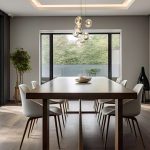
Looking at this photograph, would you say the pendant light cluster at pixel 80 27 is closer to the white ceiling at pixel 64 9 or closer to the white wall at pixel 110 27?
the white ceiling at pixel 64 9

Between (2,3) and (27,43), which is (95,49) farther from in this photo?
(2,3)

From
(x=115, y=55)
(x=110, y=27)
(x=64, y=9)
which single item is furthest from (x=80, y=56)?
(x=64, y=9)

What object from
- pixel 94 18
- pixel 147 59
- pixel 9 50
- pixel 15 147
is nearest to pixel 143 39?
pixel 147 59

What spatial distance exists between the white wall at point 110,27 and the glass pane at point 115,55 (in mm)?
574

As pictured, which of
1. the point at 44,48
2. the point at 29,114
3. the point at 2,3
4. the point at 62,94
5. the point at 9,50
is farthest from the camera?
the point at 44,48

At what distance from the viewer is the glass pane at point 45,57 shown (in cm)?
878

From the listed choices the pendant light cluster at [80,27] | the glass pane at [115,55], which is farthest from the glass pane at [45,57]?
the pendant light cluster at [80,27]

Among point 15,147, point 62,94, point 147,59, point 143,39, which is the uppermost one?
point 143,39

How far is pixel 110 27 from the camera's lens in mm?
8188

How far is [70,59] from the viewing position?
29.6 feet

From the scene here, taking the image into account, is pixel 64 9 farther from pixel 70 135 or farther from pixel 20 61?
pixel 70 135

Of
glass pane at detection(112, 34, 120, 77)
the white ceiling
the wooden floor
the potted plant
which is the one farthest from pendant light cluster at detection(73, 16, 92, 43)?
glass pane at detection(112, 34, 120, 77)

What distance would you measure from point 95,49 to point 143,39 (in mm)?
1606

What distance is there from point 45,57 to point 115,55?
87.8 inches
